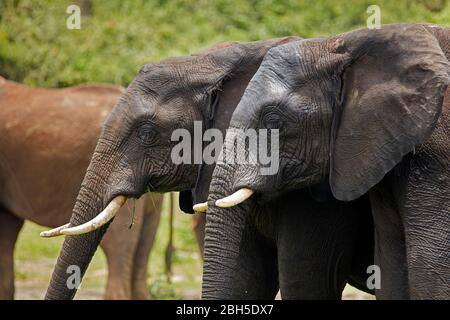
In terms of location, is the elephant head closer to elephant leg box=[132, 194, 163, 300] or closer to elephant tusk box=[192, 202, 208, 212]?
elephant tusk box=[192, 202, 208, 212]

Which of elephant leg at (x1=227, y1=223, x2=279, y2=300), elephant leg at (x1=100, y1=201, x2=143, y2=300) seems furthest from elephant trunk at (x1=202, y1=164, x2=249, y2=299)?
elephant leg at (x1=100, y1=201, x2=143, y2=300)

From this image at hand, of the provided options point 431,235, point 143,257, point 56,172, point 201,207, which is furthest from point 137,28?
point 431,235

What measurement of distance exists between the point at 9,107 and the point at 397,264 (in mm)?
4836

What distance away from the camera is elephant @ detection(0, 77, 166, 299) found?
10477mm

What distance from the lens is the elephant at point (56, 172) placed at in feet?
34.4

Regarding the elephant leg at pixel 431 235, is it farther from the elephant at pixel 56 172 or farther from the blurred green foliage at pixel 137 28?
the blurred green foliage at pixel 137 28

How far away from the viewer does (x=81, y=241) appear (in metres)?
7.75

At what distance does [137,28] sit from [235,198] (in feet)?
32.0

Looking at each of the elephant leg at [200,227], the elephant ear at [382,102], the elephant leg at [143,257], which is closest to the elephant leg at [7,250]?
the elephant leg at [143,257]

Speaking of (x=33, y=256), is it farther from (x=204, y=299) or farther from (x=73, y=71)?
(x=204, y=299)

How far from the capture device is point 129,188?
7570mm

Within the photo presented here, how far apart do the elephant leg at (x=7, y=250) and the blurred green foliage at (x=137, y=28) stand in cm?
442

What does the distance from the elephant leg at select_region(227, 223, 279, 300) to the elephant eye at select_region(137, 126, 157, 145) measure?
0.69 m

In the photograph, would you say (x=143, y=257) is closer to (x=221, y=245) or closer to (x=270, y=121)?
(x=221, y=245)
